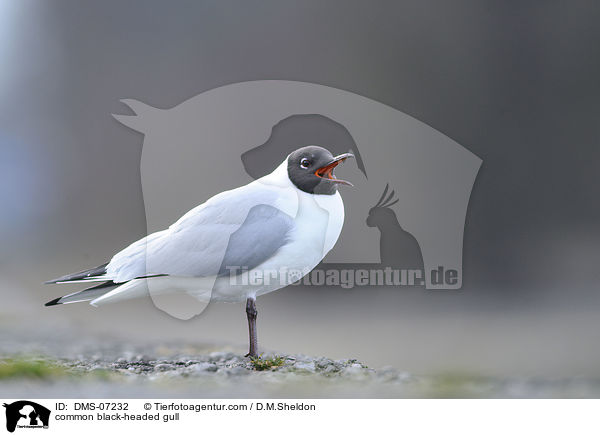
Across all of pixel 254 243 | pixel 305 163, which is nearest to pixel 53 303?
pixel 254 243

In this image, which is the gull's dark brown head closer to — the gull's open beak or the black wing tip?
the gull's open beak

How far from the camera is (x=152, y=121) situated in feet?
8.28

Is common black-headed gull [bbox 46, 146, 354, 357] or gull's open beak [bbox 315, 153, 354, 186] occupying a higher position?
gull's open beak [bbox 315, 153, 354, 186]

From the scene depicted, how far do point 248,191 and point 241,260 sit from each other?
0.31 m

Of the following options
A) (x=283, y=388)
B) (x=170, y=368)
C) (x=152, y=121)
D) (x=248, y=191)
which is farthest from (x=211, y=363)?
(x=152, y=121)

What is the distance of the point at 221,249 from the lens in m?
2.16

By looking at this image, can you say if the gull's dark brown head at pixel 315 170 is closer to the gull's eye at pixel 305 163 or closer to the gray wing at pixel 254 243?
the gull's eye at pixel 305 163

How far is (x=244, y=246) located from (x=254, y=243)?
41 millimetres

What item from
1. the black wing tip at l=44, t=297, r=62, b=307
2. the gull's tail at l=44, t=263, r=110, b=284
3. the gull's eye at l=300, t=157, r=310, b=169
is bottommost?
the black wing tip at l=44, t=297, r=62, b=307

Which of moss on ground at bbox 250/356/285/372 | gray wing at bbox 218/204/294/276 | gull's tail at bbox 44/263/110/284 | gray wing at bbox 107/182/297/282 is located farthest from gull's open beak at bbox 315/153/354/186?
gull's tail at bbox 44/263/110/284

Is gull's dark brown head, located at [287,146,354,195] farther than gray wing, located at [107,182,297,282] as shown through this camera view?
Yes

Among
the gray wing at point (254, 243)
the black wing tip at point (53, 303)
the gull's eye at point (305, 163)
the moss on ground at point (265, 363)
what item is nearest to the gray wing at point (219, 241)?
the gray wing at point (254, 243)

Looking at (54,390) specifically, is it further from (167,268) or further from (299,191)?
(299,191)

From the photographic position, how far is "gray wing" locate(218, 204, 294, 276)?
7.05ft
